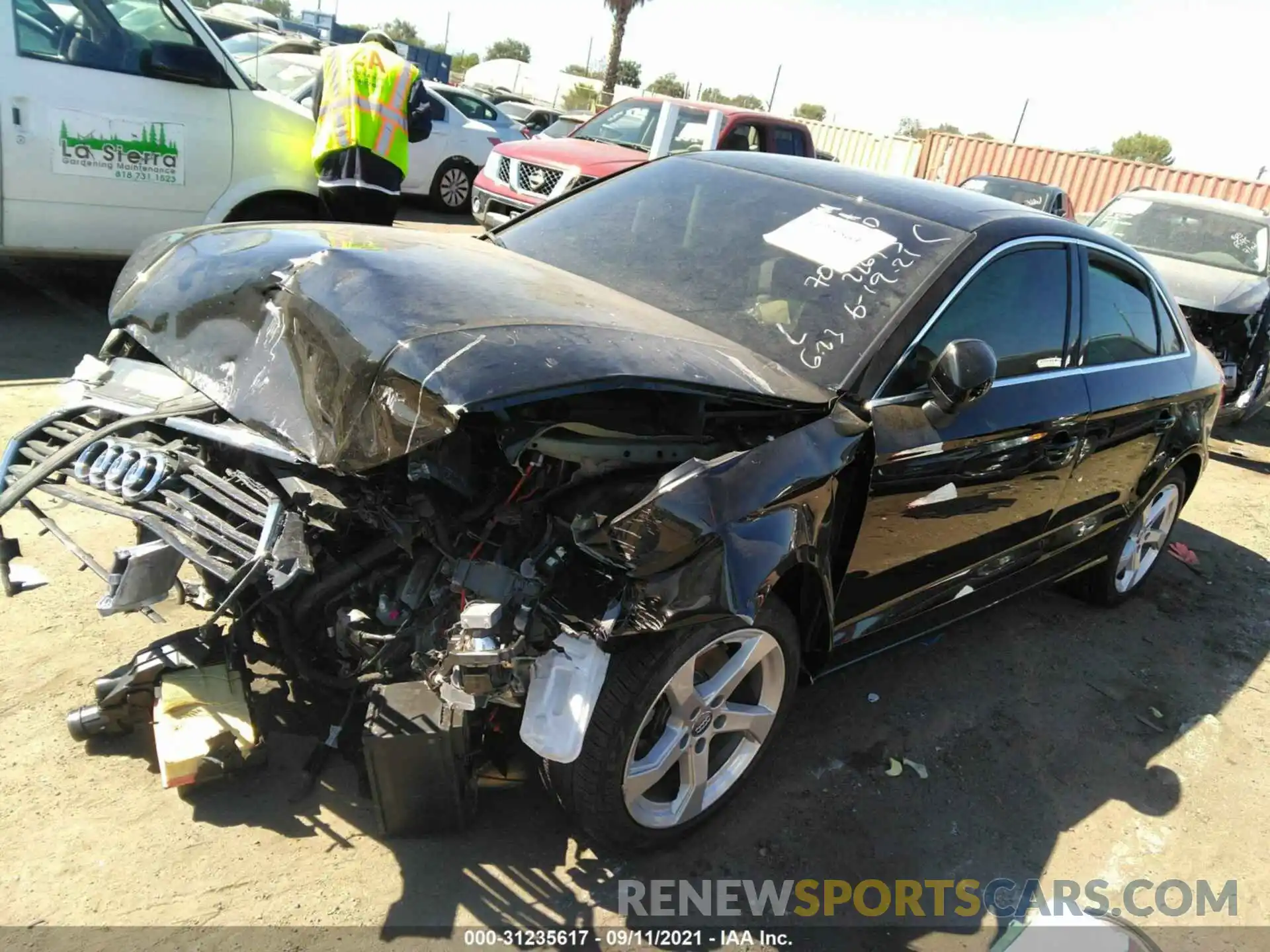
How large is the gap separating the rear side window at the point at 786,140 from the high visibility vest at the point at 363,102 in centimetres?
530

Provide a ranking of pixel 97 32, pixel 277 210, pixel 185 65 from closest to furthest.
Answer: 1. pixel 97 32
2. pixel 185 65
3. pixel 277 210

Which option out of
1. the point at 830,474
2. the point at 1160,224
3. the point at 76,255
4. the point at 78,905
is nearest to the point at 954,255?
the point at 830,474

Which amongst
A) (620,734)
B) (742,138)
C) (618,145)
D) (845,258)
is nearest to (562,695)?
(620,734)

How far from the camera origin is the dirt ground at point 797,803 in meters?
2.30

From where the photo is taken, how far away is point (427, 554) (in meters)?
2.33

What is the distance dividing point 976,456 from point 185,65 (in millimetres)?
4971

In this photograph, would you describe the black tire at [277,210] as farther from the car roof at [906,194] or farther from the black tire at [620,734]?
the black tire at [620,734]

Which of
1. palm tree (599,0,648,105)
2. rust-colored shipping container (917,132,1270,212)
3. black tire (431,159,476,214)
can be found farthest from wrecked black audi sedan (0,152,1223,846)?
palm tree (599,0,648,105)

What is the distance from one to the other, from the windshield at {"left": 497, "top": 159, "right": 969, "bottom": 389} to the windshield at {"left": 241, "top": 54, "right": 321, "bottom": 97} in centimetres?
736

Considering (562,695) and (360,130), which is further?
(360,130)

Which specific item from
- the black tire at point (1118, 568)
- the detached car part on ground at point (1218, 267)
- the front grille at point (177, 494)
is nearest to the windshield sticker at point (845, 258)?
the front grille at point (177, 494)

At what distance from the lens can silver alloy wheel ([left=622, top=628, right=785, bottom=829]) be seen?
7.92 ft

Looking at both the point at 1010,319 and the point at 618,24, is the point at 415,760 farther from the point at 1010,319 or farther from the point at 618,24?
the point at 618,24

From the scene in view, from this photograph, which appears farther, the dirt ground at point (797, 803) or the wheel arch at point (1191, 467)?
the wheel arch at point (1191, 467)
